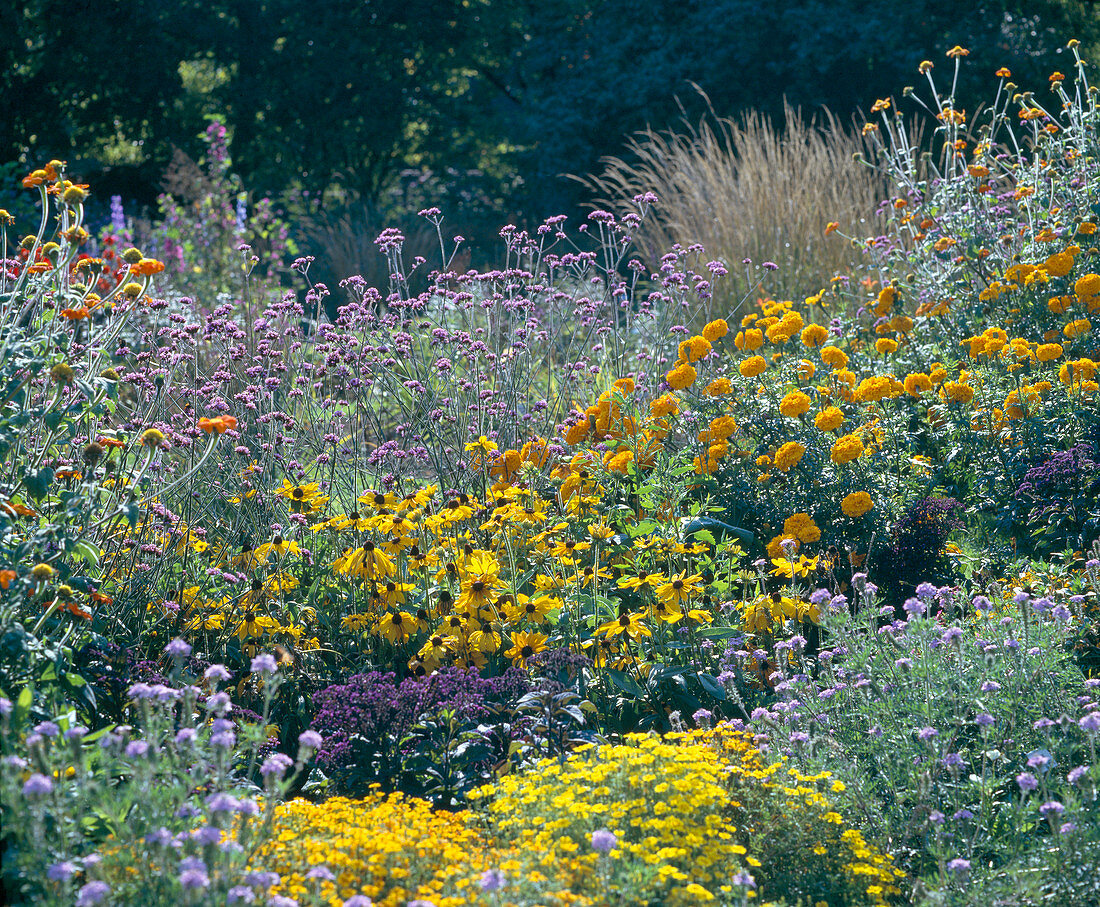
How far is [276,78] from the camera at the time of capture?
19406 mm

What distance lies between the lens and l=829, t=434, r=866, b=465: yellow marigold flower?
3.79 m

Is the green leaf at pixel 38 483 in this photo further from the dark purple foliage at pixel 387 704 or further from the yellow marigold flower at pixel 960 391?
the yellow marigold flower at pixel 960 391

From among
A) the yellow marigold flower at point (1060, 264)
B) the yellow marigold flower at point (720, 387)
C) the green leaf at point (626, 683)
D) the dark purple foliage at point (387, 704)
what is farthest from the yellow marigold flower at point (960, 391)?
the dark purple foliage at point (387, 704)

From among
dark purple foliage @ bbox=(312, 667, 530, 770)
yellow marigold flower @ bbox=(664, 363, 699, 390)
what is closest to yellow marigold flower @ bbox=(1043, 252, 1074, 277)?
yellow marigold flower @ bbox=(664, 363, 699, 390)

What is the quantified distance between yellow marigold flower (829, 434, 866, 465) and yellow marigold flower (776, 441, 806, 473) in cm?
12

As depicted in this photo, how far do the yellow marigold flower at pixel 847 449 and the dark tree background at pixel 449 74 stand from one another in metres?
13.3

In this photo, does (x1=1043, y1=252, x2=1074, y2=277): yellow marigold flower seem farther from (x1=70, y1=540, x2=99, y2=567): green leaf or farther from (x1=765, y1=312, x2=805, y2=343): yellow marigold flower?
(x1=70, y1=540, x2=99, y2=567): green leaf

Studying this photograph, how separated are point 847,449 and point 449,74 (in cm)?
1907

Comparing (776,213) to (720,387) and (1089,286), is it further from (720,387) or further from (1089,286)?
(720,387)

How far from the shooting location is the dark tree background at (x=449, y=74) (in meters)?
16.0

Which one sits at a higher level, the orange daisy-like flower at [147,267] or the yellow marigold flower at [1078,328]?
the orange daisy-like flower at [147,267]

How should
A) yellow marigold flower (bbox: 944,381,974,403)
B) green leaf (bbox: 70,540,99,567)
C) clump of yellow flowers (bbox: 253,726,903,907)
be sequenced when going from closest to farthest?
1. clump of yellow flowers (bbox: 253,726,903,907)
2. green leaf (bbox: 70,540,99,567)
3. yellow marigold flower (bbox: 944,381,974,403)

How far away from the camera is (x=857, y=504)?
3721 millimetres

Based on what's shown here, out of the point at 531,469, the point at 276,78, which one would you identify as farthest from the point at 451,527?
the point at 276,78
